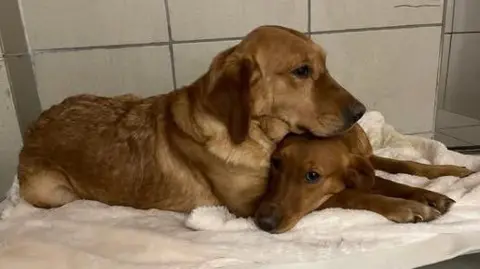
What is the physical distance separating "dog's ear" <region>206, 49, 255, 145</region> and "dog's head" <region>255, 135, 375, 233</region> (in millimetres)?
153

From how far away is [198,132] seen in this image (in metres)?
1.49

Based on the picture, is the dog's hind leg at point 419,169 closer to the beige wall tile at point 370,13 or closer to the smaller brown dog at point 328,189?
the smaller brown dog at point 328,189

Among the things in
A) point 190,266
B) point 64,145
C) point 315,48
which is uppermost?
point 315,48

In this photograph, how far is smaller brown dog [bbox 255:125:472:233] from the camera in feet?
4.29

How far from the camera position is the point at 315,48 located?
1.45 m

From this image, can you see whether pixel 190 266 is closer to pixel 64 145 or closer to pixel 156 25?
pixel 64 145

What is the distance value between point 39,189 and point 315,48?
1039mm

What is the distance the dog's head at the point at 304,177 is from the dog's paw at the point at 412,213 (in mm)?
140

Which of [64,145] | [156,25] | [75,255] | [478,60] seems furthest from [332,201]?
[478,60]

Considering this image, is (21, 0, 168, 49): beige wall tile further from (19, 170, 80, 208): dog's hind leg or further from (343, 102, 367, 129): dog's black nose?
(343, 102, 367, 129): dog's black nose

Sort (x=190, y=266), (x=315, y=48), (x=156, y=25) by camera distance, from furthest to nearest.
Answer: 1. (x=156, y=25)
2. (x=315, y=48)
3. (x=190, y=266)

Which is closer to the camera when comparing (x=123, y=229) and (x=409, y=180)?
(x=123, y=229)

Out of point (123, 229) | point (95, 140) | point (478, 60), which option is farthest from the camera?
point (478, 60)

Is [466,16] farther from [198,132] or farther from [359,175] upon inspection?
[198,132]
